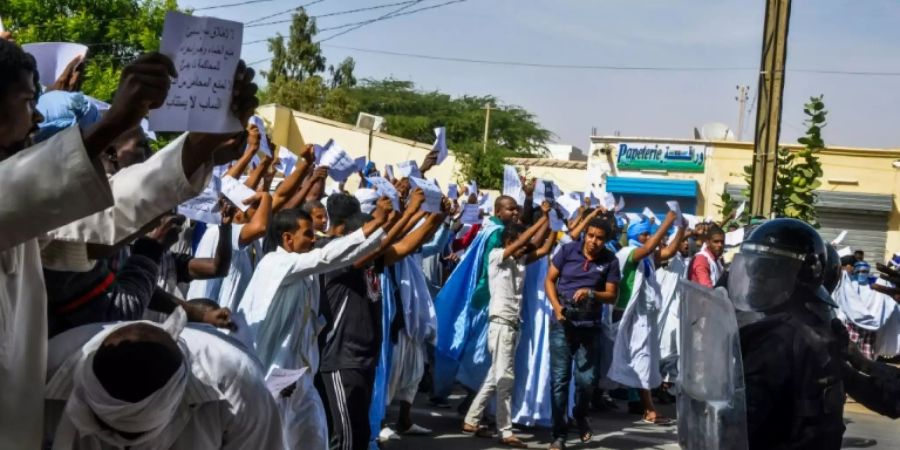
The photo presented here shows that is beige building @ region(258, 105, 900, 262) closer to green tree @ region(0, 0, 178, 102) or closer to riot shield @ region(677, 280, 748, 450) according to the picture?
green tree @ region(0, 0, 178, 102)

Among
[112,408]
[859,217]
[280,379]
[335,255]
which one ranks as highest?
[859,217]

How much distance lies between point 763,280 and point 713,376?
464 millimetres

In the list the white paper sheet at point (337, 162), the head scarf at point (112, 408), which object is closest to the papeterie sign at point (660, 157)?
the white paper sheet at point (337, 162)

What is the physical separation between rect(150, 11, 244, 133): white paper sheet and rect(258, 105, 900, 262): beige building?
3107 centimetres

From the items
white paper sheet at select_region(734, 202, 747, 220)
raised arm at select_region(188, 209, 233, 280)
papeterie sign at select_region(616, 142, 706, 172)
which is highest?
papeterie sign at select_region(616, 142, 706, 172)

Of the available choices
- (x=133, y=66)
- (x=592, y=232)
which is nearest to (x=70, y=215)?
(x=133, y=66)

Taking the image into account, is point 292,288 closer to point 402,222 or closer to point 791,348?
point 402,222

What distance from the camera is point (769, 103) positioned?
42.2 ft

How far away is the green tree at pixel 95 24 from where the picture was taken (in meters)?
29.5

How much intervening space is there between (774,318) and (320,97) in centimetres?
4890

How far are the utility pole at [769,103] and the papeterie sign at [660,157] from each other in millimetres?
24335

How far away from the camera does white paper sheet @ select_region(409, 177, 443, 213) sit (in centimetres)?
735

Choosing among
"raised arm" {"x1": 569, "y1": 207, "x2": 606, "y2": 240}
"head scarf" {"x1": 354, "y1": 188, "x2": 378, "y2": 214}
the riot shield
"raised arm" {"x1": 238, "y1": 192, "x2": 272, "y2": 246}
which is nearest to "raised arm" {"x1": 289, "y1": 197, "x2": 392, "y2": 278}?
"raised arm" {"x1": 238, "y1": 192, "x2": 272, "y2": 246}

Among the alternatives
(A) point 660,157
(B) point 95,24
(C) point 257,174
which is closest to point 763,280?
(C) point 257,174
